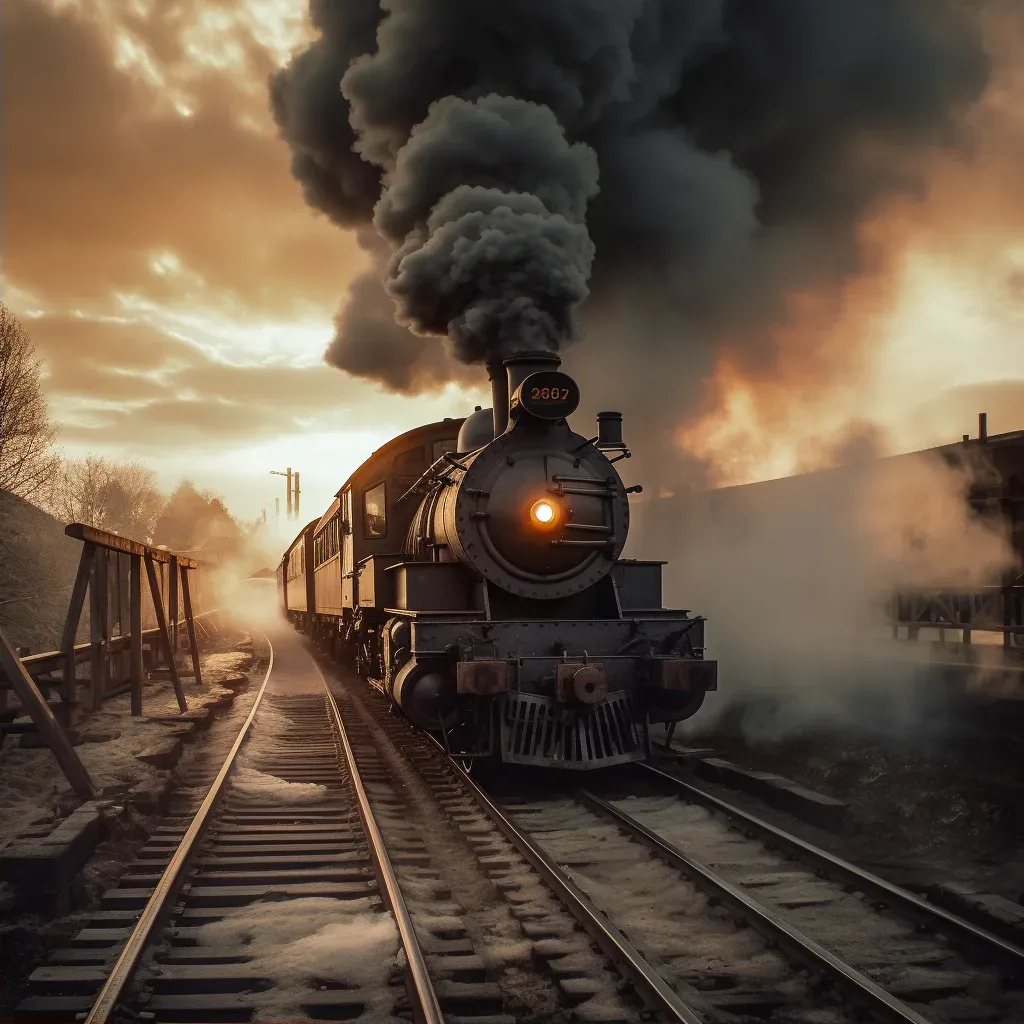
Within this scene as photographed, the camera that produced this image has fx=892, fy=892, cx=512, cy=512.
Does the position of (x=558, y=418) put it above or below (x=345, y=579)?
above

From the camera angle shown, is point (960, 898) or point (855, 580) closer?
point (960, 898)

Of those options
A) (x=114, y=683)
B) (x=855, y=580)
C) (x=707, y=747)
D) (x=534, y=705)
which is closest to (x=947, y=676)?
(x=707, y=747)

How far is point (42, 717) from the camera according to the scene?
220 inches

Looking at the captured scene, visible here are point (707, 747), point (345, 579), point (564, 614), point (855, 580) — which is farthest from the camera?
point (855, 580)

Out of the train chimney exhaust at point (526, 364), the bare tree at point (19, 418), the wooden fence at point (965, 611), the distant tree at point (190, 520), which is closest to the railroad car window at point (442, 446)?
the train chimney exhaust at point (526, 364)

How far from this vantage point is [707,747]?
8656 millimetres

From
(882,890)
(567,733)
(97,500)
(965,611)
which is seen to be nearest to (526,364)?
(567,733)

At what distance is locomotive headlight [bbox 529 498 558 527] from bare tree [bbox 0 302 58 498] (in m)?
21.1

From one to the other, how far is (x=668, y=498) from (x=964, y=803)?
43.9ft

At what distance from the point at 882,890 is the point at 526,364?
4385mm

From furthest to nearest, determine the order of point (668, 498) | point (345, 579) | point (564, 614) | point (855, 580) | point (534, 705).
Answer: point (668, 498)
point (855, 580)
point (345, 579)
point (564, 614)
point (534, 705)

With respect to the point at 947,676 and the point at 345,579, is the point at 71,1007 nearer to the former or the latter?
the point at 345,579

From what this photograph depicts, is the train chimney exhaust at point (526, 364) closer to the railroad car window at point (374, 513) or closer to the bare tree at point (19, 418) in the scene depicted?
A: the railroad car window at point (374, 513)

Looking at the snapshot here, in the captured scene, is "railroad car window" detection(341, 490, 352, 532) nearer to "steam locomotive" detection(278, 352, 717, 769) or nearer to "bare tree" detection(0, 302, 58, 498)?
"steam locomotive" detection(278, 352, 717, 769)
